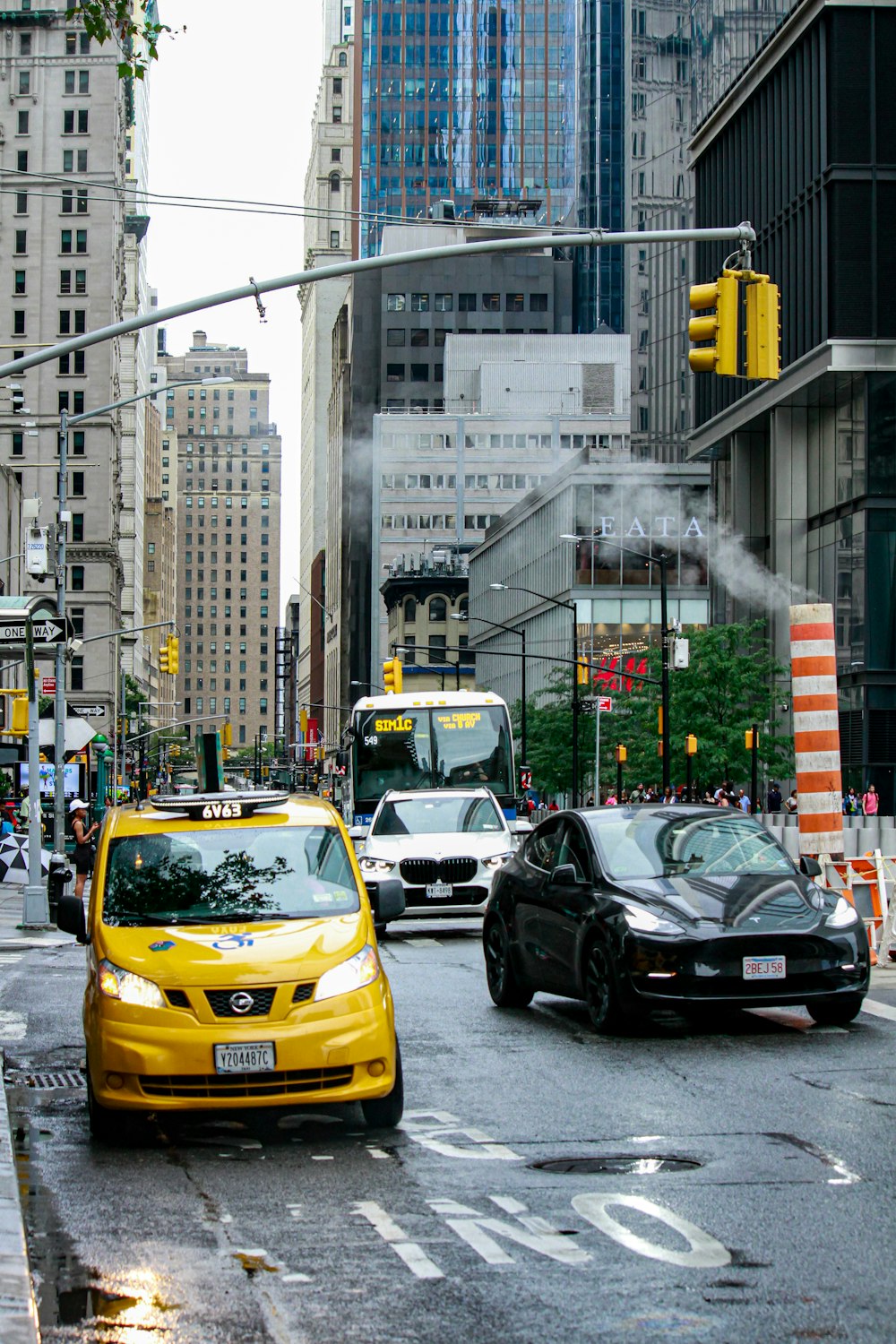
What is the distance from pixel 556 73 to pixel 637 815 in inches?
6922

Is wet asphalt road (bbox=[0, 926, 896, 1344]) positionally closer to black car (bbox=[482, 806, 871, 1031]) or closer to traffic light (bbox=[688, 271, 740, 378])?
black car (bbox=[482, 806, 871, 1031])

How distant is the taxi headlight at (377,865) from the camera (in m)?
22.8

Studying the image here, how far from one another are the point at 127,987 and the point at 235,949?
57 cm

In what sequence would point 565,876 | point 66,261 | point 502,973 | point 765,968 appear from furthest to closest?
point 66,261
point 502,973
point 565,876
point 765,968

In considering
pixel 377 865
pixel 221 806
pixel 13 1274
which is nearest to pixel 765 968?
pixel 221 806

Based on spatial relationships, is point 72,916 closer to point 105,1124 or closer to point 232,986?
point 105,1124

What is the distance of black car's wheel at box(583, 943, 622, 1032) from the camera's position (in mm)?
12680

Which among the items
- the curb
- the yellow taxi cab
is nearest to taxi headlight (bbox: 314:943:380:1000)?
the yellow taxi cab

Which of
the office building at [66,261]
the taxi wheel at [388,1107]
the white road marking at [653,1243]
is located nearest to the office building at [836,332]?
the taxi wheel at [388,1107]

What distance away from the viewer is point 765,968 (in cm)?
1238

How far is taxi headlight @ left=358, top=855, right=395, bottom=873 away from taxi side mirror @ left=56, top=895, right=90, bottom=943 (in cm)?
1179

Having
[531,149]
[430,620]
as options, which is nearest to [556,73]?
[531,149]

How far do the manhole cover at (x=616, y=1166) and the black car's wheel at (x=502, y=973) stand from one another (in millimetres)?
5885

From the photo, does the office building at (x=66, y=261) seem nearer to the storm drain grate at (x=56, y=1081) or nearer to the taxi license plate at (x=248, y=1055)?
the storm drain grate at (x=56, y=1081)
